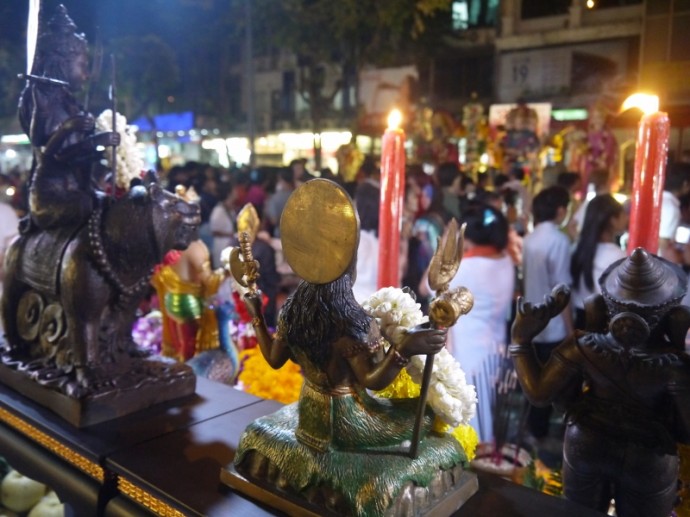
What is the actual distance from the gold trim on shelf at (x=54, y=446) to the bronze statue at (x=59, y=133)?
1.62ft

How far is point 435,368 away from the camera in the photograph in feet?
3.47

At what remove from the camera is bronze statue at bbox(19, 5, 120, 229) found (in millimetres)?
1486

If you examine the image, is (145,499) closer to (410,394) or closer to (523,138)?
(410,394)

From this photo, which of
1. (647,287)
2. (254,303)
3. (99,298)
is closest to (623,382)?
(647,287)

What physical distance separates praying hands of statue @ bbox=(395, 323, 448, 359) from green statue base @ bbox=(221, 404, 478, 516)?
0.72 feet

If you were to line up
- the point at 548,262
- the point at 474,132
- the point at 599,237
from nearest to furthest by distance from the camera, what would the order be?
1. the point at 599,237
2. the point at 548,262
3. the point at 474,132

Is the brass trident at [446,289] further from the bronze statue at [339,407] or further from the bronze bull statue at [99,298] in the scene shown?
the bronze bull statue at [99,298]

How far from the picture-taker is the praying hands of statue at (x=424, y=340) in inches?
34.7

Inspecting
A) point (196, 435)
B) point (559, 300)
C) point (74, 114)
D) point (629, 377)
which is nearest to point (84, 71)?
point (74, 114)

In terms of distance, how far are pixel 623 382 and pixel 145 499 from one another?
91 centimetres

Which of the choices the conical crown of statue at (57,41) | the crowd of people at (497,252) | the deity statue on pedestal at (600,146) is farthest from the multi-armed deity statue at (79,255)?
the deity statue on pedestal at (600,146)

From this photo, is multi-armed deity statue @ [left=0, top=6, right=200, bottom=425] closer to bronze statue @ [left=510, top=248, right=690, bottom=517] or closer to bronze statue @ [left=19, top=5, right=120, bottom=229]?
bronze statue @ [left=19, top=5, right=120, bottom=229]

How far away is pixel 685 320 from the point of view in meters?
1.01

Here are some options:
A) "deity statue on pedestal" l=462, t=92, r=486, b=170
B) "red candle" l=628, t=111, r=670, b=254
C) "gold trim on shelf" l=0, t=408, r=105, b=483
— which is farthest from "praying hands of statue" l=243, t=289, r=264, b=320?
"deity statue on pedestal" l=462, t=92, r=486, b=170
